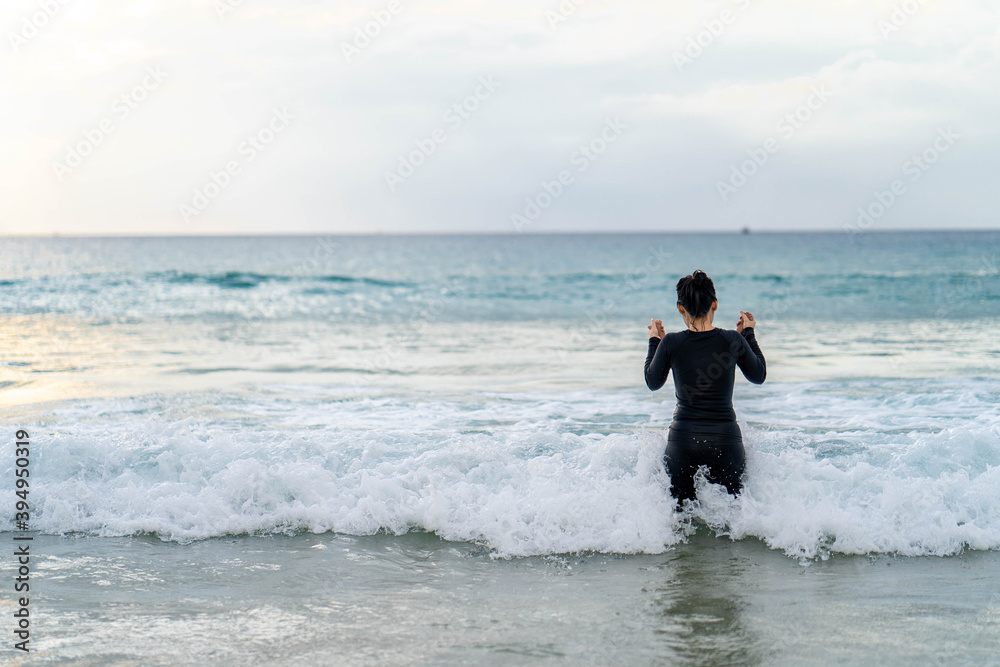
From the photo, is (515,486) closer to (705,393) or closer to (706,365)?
(705,393)

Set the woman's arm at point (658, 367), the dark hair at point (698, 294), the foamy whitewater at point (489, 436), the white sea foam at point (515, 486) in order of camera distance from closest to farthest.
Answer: the dark hair at point (698, 294) → the woman's arm at point (658, 367) → the white sea foam at point (515, 486) → the foamy whitewater at point (489, 436)

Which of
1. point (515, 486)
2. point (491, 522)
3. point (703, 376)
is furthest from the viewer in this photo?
point (515, 486)

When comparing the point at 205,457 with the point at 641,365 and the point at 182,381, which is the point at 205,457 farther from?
the point at 641,365

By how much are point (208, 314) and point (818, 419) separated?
59.9 feet

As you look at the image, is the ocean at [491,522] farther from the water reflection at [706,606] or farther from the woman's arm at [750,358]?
the woman's arm at [750,358]

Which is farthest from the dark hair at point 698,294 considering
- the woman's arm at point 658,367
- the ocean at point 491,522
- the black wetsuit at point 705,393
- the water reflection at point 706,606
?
the water reflection at point 706,606

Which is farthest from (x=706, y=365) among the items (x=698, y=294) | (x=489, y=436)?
(x=489, y=436)

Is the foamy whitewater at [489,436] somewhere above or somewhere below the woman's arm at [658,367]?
below

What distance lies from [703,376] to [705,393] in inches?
4.7

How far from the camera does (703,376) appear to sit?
4.35 metres

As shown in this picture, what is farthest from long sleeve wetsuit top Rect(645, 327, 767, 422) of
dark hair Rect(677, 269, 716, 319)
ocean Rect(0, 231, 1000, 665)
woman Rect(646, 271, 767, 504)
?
ocean Rect(0, 231, 1000, 665)

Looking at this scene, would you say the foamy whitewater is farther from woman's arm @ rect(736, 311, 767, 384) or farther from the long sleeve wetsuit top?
woman's arm @ rect(736, 311, 767, 384)

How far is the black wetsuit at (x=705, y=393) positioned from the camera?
4297 millimetres

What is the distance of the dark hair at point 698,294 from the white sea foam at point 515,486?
47.2 inches
